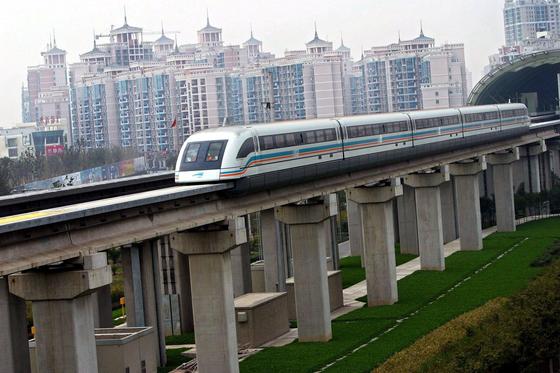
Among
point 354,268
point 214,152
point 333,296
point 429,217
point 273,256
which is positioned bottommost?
point 354,268

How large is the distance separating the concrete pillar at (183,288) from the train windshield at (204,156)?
11.0m

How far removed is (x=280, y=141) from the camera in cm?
4088

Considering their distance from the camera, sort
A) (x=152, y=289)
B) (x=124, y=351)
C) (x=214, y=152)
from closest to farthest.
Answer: (x=124, y=351), (x=214, y=152), (x=152, y=289)

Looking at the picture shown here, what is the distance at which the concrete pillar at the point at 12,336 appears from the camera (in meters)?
33.3

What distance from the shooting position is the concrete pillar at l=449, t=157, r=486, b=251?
71.6 metres

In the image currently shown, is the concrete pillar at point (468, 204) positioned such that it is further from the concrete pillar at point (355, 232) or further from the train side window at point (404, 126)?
the train side window at point (404, 126)

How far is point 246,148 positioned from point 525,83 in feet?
286

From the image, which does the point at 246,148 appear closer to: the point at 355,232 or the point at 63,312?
the point at 63,312

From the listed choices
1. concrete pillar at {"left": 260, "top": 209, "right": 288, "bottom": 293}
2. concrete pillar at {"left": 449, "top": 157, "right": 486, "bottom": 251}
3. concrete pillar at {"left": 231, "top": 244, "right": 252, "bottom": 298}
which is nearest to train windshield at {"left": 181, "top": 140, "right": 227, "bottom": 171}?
concrete pillar at {"left": 231, "top": 244, "right": 252, "bottom": 298}

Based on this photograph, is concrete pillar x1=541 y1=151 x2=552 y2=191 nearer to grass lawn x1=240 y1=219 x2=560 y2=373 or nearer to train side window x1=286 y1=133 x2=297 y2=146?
grass lawn x1=240 y1=219 x2=560 y2=373

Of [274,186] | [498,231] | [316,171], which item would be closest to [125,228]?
[274,186]

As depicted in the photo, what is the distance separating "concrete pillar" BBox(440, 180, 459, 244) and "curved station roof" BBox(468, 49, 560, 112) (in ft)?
80.6

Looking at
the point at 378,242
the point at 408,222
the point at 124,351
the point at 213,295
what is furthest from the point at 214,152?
the point at 408,222

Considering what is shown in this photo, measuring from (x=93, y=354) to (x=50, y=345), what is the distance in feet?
3.39
